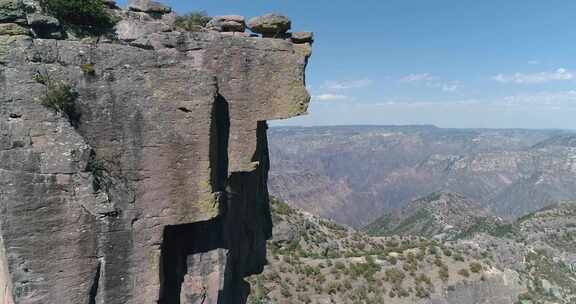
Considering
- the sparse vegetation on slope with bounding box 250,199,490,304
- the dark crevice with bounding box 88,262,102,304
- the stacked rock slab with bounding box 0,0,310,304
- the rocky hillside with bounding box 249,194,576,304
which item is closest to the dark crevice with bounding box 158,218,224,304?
the stacked rock slab with bounding box 0,0,310,304

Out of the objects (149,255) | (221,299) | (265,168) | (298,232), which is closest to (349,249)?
(298,232)

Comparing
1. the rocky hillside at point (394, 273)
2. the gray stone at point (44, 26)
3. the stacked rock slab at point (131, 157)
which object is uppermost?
the gray stone at point (44, 26)

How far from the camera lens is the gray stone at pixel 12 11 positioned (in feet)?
39.5

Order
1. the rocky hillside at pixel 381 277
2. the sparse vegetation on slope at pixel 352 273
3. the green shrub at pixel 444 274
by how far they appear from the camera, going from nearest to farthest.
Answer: the sparse vegetation on slope at pixel 352 273
the rocky hillside at pixel 381 277
the green shrub at pixel 444 274

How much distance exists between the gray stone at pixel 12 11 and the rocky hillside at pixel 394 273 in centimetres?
3015

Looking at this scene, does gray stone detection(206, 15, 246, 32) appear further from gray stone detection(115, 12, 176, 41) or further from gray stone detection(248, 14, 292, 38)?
gray stone detection(115, 12, 176, 41)

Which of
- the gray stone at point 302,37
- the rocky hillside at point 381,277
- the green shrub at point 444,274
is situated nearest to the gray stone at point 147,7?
the gray stone at point 302,37

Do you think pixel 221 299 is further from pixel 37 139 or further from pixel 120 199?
pixel 37 139

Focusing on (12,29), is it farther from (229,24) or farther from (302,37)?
(302,37)

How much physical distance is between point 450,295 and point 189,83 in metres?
42.1

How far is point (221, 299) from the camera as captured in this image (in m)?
15.9

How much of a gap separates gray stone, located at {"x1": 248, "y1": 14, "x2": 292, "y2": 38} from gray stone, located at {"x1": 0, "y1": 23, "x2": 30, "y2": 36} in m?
7.67

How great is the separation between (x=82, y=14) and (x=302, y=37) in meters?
7.77

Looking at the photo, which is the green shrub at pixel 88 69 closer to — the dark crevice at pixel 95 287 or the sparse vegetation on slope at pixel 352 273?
the dark crevice at pixel 95 287
